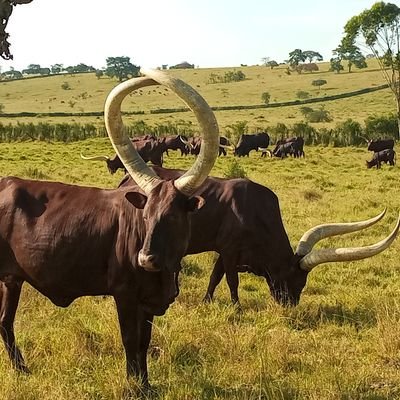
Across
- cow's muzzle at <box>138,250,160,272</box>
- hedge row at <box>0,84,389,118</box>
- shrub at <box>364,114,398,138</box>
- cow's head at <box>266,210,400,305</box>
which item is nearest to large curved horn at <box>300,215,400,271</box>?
cow's head at <box>266,210,400,305</box>

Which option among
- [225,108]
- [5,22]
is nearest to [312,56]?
[225,108]

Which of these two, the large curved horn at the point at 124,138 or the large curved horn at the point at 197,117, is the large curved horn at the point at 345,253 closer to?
the large curved horn at the point at 197,117

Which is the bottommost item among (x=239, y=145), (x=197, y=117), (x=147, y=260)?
(x=239, y=145)

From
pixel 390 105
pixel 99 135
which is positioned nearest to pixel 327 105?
pixel 390 105

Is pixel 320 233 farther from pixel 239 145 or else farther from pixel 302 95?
pixel 302 95

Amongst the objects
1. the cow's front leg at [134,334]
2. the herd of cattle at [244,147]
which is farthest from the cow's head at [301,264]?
the herd of cattle at [244,147]

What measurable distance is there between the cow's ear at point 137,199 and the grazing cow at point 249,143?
29358mm

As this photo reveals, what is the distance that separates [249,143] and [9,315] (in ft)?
96.7

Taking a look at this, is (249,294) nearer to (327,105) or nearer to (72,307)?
(72,307)

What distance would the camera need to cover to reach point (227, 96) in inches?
3310

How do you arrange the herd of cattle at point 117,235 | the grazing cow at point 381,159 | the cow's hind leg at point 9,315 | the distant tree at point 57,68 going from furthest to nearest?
the distant tree at point 57,68 < the grazing cow at point 381,159 < the cow's hind leg at point 9,315 < the herd of cattle at point 117,235

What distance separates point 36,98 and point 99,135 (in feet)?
165

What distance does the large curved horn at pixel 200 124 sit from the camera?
3.73 meters

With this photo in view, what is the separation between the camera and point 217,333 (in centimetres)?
578
